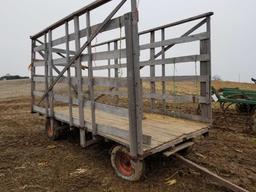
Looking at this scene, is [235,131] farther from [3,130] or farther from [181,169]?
[3,130]

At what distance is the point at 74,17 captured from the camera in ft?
16.4

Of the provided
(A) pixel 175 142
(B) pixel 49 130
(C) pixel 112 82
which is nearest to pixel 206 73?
(A) pixel 175 142

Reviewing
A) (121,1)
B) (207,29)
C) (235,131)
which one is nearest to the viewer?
(121,1)

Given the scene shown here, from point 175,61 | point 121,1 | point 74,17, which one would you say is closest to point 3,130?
point 74,17

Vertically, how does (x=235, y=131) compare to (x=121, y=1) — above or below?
below

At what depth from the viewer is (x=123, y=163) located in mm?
4266

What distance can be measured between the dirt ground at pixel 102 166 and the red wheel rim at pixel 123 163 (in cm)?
15

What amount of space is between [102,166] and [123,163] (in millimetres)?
632

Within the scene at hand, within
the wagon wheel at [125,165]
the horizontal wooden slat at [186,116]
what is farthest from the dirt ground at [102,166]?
the horizontal wooden slat at [186,116]

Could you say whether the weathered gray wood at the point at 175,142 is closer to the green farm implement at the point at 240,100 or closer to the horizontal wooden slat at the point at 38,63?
the green farm implement at the point at 240,100

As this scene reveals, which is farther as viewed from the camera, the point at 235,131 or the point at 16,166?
the point at 235,131

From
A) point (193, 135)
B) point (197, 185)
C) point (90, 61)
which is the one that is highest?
point (90, 61)

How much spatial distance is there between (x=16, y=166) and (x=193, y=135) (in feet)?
10.2

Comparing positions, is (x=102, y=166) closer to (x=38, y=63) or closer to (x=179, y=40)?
(x=179, y=40)
